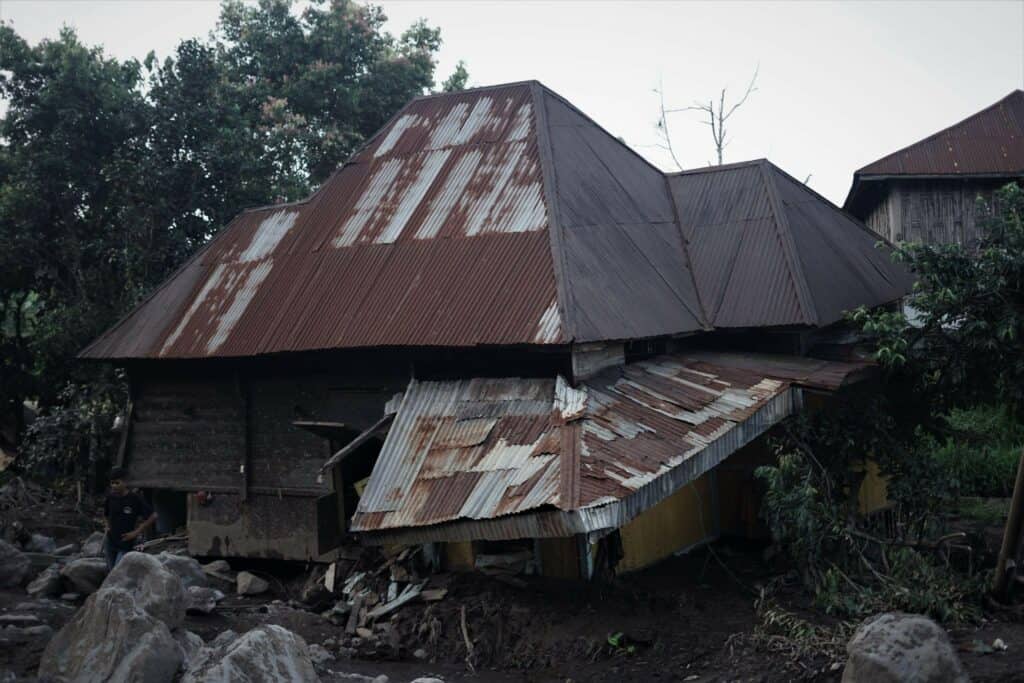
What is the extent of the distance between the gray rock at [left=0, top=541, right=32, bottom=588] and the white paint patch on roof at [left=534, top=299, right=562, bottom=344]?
7683mm

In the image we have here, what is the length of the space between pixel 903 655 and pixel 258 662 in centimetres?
480

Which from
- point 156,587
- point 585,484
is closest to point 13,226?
point 156,587

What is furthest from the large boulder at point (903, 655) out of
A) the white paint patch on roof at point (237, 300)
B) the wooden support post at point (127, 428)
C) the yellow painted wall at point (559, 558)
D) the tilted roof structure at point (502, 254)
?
the wooden support post at point (127, 428)

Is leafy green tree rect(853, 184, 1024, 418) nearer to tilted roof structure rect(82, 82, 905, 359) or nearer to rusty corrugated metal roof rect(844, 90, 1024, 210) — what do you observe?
tilted roof structure rect(82, 82, 905, 359)

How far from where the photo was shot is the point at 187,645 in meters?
9.05

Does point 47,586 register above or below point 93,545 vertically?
below

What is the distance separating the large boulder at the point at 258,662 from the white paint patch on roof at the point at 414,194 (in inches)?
262

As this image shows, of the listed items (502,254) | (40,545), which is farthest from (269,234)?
(40,545)

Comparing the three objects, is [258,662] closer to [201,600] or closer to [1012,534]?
[201,600]

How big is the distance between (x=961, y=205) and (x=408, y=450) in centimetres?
1355

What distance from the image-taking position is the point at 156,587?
30.0 ft

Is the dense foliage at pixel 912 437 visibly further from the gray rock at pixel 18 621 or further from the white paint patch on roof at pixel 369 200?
the gray rock at pixel 18 621

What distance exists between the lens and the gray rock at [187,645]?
8414 mm

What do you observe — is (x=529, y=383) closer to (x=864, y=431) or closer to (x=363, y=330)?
(x=363, y=330)
